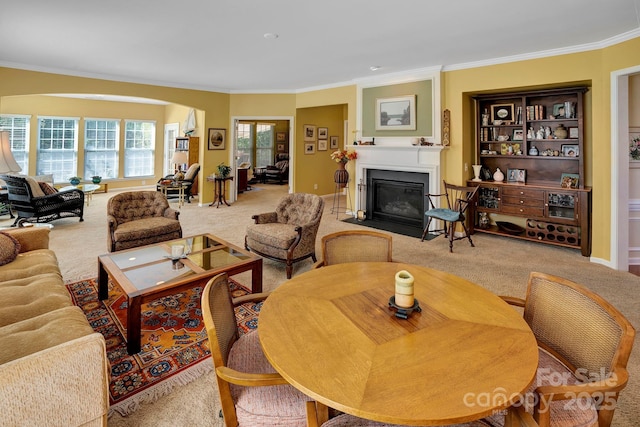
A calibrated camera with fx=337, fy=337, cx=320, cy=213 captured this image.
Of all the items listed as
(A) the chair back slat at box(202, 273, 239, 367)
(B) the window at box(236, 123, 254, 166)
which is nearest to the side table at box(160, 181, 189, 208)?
(B) the window at box(236, 123, 254, 166)

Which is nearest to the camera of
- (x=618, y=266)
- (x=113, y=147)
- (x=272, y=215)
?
(x=618, y=266)

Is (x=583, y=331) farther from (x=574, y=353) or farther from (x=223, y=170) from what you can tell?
(x=223, y=170)

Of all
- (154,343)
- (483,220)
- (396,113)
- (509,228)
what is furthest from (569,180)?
(154,343)

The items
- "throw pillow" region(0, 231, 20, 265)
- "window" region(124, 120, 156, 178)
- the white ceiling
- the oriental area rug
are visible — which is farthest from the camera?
"window" region(124, 120, 156, 178)

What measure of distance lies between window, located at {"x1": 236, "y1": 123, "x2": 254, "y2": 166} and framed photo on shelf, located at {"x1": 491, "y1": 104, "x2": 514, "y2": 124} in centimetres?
905

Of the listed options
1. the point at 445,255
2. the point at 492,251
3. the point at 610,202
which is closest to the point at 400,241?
the point at 445,255

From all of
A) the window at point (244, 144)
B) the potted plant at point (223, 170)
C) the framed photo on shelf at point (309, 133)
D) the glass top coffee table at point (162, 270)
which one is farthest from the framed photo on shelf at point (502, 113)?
the window at point (244, 144)

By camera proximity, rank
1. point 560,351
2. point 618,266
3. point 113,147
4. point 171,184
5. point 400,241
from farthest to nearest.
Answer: point 113,147
point 171,184
point 400,241
point 618,266
point 560,351

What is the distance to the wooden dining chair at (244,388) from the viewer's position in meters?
1.19

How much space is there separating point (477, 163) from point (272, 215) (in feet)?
11.7

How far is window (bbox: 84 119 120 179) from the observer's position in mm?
9164

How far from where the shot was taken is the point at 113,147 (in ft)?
31.5

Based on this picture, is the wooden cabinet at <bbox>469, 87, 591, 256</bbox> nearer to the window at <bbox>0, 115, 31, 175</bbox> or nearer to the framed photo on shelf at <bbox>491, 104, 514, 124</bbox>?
the framed photo on shelf at <bbox>491, 104, 514, 124</bbox>

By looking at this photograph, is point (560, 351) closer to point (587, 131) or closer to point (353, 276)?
point (353, 276)
